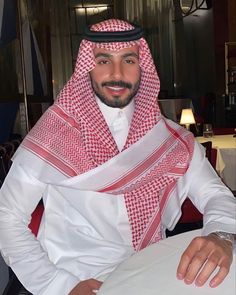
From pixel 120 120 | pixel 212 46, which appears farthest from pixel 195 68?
pixel 120 120

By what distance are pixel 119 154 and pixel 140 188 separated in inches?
6.6

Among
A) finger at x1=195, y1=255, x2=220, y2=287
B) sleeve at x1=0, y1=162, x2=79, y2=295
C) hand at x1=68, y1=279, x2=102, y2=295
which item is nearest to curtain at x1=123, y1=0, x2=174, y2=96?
sleeve at x1=0, y1=162, x2=79, y2=295

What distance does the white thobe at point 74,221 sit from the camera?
1.41m

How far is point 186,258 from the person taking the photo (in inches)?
44.6

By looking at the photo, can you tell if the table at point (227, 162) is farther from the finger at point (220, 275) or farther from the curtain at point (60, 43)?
the curtain at point (60, 43)

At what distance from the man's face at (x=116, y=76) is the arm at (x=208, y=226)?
1.05 ft

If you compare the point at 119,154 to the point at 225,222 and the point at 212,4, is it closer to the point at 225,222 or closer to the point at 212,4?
the point at 225,222

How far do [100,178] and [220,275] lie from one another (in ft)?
1.74

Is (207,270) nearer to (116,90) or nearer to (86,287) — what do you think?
(86,287)

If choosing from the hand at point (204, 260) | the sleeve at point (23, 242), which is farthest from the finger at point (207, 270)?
the sleeve at point (23, 242)

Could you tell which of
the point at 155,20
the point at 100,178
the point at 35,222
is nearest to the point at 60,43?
the point at 155,20

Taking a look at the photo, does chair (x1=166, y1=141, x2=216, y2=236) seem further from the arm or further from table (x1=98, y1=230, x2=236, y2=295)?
table (x1=98, y1=230, x2=236, y2=295)

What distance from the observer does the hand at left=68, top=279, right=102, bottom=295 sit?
1267 mm

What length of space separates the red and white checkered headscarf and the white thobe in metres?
0.04
